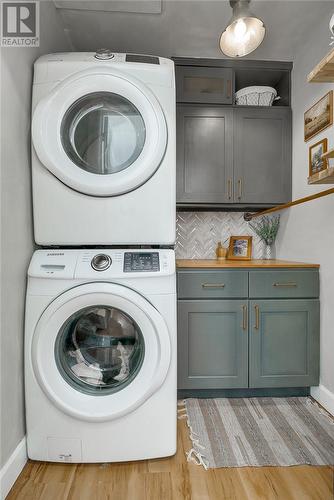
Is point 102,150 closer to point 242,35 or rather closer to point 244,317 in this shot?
point 242,35

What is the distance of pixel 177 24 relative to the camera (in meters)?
2.03

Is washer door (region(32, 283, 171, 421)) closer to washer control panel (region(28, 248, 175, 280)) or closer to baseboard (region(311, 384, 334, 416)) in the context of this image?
washer control panel (region(28, 248, 175, 280))

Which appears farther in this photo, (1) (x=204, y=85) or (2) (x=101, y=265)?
(1) (x=204, y=85)

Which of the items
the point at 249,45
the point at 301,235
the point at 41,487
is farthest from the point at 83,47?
the point at 41,487

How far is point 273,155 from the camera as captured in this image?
7.95ft

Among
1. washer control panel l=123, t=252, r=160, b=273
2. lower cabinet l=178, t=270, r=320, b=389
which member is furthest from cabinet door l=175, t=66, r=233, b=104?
washer control panel l=123, t=252, r=160, b=273

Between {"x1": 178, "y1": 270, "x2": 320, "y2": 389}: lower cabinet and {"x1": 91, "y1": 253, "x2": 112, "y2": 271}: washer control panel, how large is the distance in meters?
0.69

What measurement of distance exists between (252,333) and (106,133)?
4.95 feet

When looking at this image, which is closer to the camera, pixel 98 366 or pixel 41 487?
pixel 41 487

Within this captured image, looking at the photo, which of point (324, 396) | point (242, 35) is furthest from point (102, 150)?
point (324, 396)

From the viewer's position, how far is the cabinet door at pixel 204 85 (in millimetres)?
2371

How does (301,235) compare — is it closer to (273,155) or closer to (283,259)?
(283,259)

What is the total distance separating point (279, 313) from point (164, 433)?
107 centimetres

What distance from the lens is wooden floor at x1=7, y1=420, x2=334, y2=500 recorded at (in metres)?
1.27
